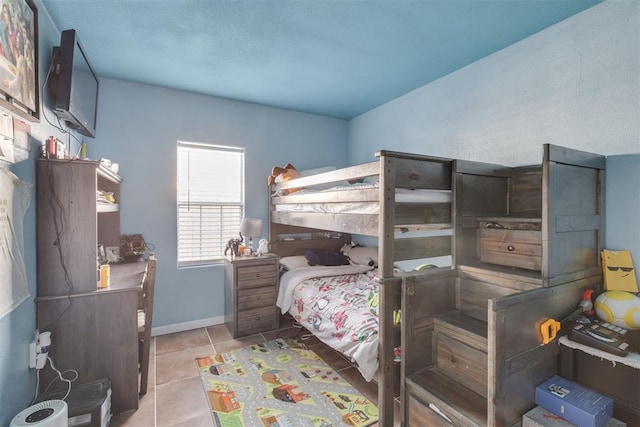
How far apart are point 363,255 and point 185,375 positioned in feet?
7.20

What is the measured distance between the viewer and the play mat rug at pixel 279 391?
6.42 ft

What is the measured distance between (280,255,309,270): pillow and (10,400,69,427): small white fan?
2194mm

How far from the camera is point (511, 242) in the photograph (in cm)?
183

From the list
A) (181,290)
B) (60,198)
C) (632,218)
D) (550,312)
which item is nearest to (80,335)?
(60,198)

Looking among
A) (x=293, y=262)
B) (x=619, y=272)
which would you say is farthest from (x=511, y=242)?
(x=293, y=262)

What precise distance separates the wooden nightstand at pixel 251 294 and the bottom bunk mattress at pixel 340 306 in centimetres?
14

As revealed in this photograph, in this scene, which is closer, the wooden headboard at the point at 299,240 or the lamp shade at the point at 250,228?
the lamp shade at the point at 250,228

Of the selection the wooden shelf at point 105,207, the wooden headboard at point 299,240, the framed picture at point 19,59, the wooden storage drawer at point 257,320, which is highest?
the framed picture at point 19,59

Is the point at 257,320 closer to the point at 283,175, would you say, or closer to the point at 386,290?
the point at 283,175

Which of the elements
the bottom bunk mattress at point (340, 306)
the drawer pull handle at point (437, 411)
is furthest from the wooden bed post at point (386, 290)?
the drawer pull handle at point (437, 411)

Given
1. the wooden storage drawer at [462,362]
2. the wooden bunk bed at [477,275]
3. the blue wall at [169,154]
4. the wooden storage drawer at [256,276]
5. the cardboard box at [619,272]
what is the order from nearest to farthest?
the wooden bunk bed at [477,275]
the wooden storage drawer at [462,362]
the cardboard box at [619,272]
the blue wall at [169,154]
the wooden storage drawer at [256,276]

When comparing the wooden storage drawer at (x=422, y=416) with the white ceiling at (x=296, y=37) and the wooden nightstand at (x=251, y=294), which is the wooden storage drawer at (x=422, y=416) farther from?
the white ceiling at (x=296, y=37)

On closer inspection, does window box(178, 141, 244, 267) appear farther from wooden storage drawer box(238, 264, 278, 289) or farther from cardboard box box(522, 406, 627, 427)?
cardboard box box(522, 406, 627, 427)

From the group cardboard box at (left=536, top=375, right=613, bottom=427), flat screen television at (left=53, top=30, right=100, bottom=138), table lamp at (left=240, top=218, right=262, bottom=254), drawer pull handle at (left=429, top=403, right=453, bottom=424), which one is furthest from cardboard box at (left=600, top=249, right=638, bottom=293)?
flat screen television at (left=53, top=30, right=100, bottom=138)
